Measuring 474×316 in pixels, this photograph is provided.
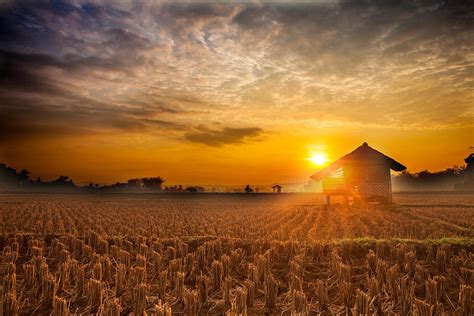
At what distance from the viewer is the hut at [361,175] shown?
35.8 m

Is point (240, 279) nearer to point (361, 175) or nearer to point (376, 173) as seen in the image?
point (361, 175)

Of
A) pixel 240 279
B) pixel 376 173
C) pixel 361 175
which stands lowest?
pixel 240 279

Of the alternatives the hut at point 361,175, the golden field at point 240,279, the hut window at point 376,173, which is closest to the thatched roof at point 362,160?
the hut at point 361,175

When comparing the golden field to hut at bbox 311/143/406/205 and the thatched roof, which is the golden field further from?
the thatched roof

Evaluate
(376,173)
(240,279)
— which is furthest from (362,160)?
(240,279)

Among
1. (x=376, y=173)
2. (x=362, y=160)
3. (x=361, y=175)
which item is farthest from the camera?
(x=362, y=160)

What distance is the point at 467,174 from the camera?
10838 centimetres

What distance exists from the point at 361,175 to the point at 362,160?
61.0 inches

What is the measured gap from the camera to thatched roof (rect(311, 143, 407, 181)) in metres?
36.3

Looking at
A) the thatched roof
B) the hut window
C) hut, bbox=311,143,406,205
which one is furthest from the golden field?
the thatched roof

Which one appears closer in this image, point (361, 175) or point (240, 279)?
point (240, 279)

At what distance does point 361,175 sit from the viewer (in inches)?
1423

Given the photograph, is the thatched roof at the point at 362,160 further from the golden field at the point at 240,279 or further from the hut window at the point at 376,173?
the golden field at the point at 240,279

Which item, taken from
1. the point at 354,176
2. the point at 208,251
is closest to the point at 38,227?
the point at 208,251
